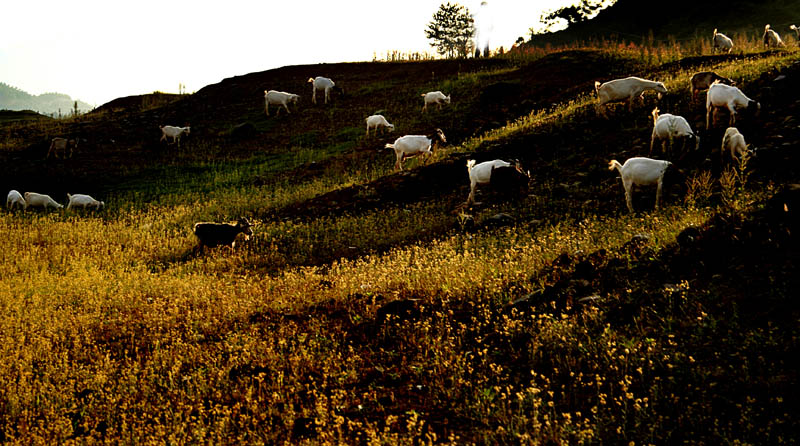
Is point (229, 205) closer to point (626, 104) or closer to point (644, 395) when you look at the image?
point (626, 104)

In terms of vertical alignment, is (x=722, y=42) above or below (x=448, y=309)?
above

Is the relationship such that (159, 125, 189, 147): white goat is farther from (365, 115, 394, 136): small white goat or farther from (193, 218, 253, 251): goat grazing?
(193, 218, 253, 251): goat grazing

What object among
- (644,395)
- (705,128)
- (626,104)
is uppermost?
(626,104)

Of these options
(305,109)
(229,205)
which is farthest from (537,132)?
(305,109)

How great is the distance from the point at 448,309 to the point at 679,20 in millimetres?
56702

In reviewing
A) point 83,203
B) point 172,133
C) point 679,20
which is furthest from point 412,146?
point 679,20

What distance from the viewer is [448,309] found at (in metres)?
7.23

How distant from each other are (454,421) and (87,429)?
3355mm

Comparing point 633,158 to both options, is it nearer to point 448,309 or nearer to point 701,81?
point 448,309

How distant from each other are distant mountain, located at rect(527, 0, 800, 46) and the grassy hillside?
33250mm

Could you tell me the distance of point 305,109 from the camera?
32.7 metres

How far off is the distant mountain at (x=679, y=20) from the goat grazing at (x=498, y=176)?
3203 cm

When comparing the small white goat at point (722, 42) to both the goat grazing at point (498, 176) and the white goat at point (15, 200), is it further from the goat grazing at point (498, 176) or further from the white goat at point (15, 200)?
the white goat at point (15, 200)

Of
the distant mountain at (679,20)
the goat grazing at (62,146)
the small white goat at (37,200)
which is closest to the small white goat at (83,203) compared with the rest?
the small white goat at (37,200)
